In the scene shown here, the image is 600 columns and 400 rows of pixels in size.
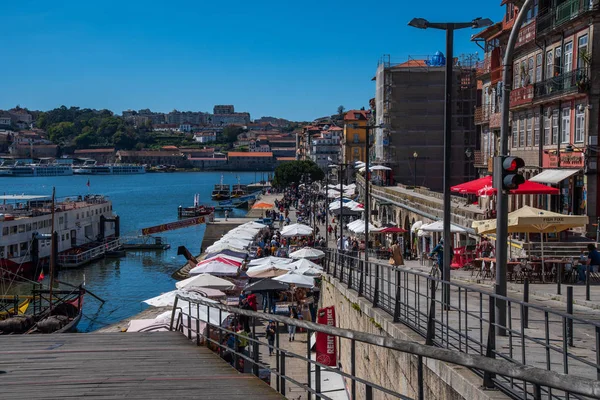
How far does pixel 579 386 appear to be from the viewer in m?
3.54

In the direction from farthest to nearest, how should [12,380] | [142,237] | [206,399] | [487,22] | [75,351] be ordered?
[142,237], [487,22], [75,351], [12,380], [206,399]

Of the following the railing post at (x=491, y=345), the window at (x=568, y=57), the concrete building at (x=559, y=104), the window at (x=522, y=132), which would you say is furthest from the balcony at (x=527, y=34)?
the railing post at (x=491, y=345)

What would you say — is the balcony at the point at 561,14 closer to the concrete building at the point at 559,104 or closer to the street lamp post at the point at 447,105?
the concrete building at the point at 559,104

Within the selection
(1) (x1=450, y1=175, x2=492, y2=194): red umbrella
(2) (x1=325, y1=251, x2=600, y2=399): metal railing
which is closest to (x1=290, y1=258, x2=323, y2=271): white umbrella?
(1) (x1=450, y1=175, x2=492, y2=194): red umbrella

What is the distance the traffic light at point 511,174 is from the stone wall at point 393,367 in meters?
2.26

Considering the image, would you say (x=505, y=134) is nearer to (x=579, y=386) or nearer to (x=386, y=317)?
(x=386, y=317)

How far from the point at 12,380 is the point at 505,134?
22.0 feet

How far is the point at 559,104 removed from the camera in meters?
25.9

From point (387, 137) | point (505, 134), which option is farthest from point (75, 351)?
point (387, 137)

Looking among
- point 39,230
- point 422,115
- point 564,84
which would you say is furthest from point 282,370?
point 422,115

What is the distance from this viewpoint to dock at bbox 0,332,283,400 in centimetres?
721

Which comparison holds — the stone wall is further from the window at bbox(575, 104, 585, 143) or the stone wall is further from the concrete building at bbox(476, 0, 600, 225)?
the window at bbox(575, 104, 585, 143)

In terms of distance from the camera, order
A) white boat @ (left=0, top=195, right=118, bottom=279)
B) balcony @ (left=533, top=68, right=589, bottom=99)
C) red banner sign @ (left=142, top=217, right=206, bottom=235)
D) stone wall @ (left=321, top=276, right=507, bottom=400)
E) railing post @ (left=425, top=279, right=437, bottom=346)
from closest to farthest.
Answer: stone wall @ (left=321, top=276, right=507, bottom=400)
railing post @ (left=425, top=279, right=437, bottom=346)
balcony @ (left=533, top=68, right=589, bottom=99)
white boat @ (left=0, top=195, right=118, bottom=279)
red banner sign @ (left=142, top=217, right=206, bottom=235)

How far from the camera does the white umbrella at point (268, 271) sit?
90.4 feet
